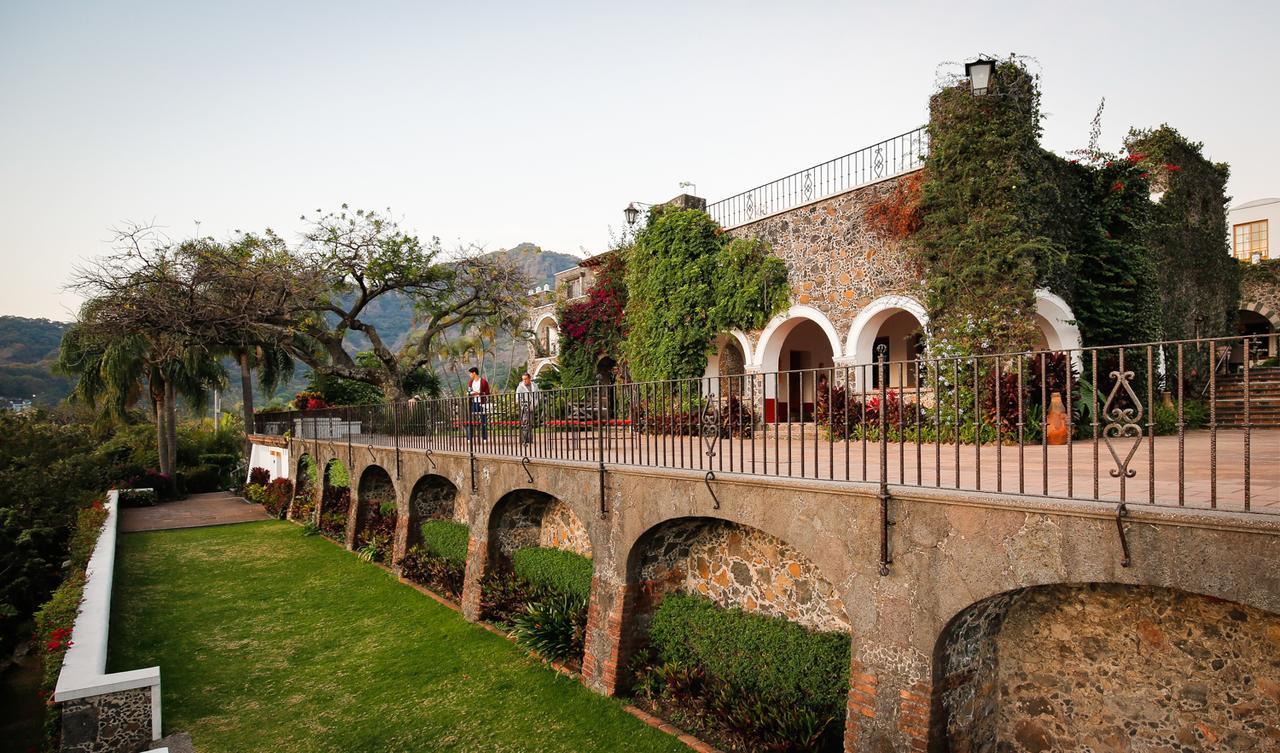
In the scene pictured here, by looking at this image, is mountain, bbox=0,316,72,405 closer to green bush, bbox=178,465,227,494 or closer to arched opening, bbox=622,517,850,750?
green bush, bbox=178,465,227,494

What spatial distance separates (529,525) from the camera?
10.3 metres

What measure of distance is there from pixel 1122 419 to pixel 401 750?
20.0 ft

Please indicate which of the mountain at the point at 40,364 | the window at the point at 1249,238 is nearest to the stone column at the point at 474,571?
the mountain at the point at 40,364

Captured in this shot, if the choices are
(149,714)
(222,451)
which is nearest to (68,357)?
(222,451)

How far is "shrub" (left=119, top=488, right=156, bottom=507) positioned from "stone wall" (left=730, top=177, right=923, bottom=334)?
2174 cm

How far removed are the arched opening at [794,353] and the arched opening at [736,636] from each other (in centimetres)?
662

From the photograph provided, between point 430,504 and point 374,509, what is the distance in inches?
112

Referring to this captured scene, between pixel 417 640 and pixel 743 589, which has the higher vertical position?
pixel 743 589

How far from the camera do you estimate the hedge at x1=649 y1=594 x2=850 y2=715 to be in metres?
5.75

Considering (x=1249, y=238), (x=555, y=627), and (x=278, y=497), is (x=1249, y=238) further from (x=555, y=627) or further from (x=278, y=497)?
(x=278, y=497)

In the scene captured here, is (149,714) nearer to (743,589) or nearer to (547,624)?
(547,624)

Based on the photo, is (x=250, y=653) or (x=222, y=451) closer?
(x=250, y=653)

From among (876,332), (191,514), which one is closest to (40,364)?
(191,514)

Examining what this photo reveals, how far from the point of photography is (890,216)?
457 inches
